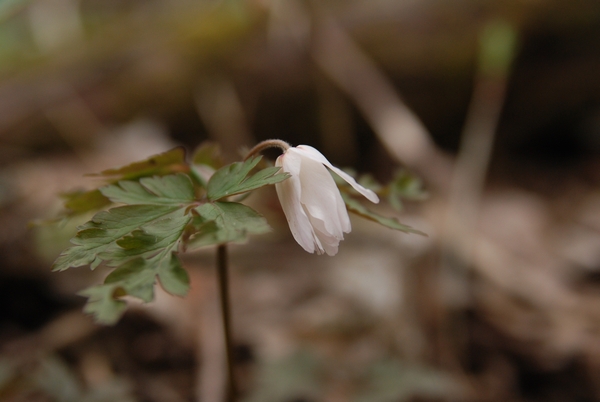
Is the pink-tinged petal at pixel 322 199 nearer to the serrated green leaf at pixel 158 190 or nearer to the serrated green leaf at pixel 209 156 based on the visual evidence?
the serrated green leaf at pixel 158 190

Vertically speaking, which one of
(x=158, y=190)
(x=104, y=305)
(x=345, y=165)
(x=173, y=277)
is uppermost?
(x=158, y=190)

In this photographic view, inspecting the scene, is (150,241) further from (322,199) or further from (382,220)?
(382,220)

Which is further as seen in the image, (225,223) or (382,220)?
(382,220)

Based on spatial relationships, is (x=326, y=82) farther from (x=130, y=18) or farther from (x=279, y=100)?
(x=130, y=18)

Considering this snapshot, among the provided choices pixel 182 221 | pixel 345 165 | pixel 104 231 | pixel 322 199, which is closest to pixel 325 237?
pixel 322 199

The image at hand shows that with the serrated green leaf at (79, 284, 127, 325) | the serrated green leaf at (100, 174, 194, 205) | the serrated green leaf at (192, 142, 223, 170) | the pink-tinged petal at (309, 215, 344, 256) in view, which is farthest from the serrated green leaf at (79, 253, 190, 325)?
the serrated green leaf at (192, 142, 223, 170)

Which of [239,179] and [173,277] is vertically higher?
[239,179]

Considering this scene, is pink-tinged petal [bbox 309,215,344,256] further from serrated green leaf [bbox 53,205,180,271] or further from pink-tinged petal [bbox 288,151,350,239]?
serrated green leaf [bbox 53,205,180,271]
